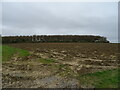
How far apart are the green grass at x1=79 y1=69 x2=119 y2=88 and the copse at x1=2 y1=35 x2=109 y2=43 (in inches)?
1215

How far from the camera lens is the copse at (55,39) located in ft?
124

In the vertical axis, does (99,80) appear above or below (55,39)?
below

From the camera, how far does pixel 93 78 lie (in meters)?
6.90

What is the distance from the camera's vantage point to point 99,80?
6.54 metres

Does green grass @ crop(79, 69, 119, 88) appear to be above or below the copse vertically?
below

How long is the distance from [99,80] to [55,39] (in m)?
33.1

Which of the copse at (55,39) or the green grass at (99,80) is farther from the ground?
the copse at (55,39)

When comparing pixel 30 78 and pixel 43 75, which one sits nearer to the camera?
pixel 30 78

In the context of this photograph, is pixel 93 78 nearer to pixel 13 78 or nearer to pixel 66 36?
pixel 13 78

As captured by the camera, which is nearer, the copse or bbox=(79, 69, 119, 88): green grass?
bbox=(79, 69, 119, 88): green grass

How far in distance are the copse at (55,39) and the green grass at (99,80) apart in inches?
1215

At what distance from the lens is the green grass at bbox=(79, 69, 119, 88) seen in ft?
19.7

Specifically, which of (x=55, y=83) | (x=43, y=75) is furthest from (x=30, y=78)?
(x=55, y=83)

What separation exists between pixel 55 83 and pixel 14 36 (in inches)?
1337
